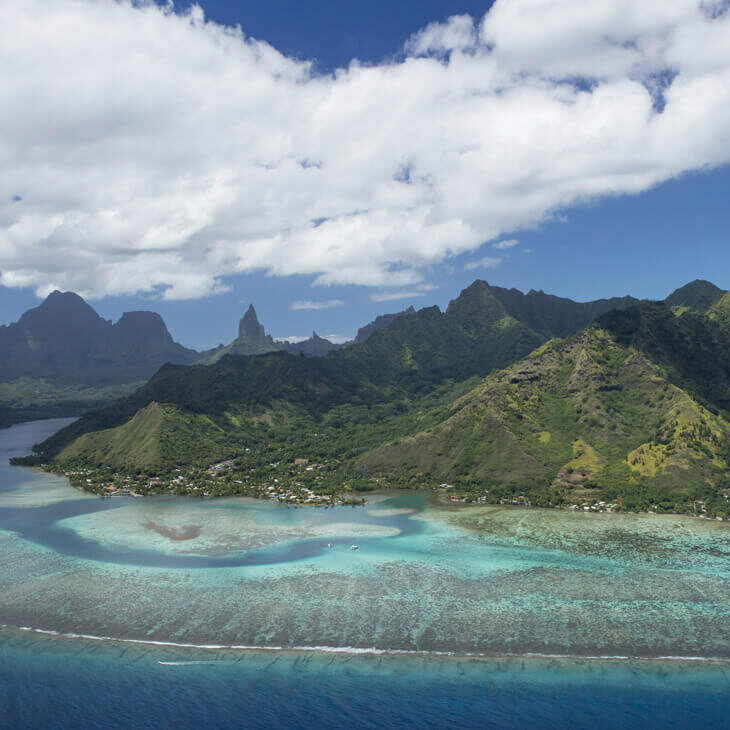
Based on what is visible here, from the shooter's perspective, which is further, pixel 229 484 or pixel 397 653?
pixel 229 484

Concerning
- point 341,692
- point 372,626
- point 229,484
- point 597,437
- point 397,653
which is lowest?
point 341,692

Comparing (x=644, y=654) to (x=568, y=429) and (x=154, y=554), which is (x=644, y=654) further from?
(x=568, y=429)

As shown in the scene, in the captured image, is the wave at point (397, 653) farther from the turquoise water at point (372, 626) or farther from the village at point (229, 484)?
the village at point (229, 484)

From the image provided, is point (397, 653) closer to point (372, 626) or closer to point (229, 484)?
point (372, 626)

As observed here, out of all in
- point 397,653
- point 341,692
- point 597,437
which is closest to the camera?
point 341,692

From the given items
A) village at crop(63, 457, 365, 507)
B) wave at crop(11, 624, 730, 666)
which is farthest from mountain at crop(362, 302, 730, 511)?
wave at crop(11, 624, 730, 666)

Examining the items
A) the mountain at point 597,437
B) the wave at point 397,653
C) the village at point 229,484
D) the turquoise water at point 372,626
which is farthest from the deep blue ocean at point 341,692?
the village at point 229,484

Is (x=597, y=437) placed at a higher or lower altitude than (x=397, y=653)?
higher

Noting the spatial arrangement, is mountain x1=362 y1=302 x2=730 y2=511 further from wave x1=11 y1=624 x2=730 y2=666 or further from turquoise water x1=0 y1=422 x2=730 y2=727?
wave x1=11 y1=624 x2=730 y2=666

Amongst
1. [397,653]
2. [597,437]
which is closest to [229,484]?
[597,437]

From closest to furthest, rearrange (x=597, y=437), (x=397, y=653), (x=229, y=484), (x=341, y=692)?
1. (x=341, y=692)
2. (x=397, y=653)
3. (x=597, y=437)
4. (x=229, y=484)
